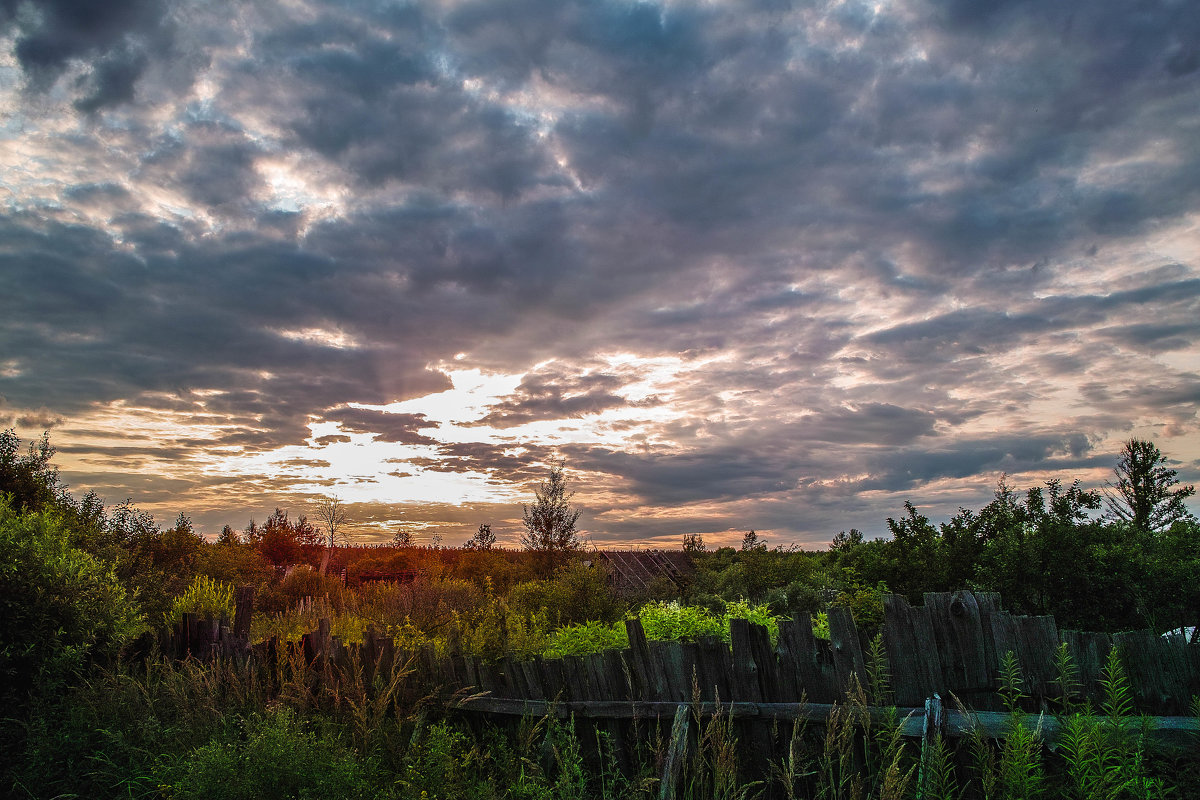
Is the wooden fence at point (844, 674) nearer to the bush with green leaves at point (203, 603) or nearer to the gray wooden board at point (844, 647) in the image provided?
the gray wooden board at point (844, 647)

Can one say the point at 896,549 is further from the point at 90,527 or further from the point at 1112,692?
the point at 90,527

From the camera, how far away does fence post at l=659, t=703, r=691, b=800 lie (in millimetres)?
4484

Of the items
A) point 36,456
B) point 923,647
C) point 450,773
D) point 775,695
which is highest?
point 36,456

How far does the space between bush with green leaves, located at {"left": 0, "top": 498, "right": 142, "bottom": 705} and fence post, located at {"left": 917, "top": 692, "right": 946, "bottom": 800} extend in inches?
313

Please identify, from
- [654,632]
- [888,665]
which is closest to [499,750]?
[654,632]

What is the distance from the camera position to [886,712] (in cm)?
431

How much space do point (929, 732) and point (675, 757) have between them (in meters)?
1.62

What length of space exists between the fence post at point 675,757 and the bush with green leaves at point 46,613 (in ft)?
21.0

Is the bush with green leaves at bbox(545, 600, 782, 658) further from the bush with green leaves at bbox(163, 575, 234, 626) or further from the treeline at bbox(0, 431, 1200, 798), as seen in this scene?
the bush with green leaves at bbox(163, 575, 234, 626)

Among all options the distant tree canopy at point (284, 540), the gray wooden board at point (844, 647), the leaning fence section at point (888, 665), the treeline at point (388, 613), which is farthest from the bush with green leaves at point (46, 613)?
the distant tree canopy at point (284, 540)

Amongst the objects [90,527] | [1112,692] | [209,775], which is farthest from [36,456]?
[1112,692]

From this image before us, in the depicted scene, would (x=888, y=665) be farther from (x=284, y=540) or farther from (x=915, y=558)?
(x=284, y=540)

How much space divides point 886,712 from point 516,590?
421 inches

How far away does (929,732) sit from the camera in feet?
13.6
